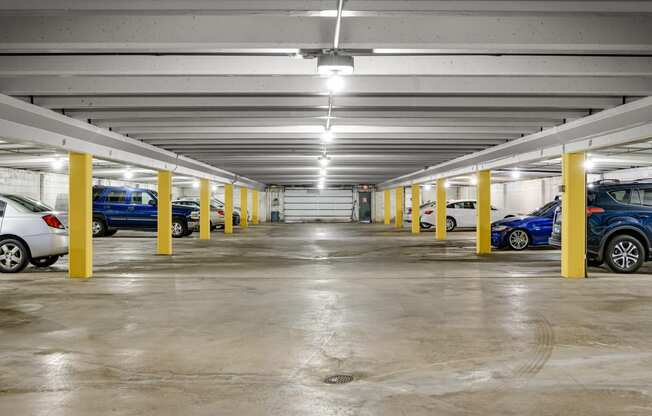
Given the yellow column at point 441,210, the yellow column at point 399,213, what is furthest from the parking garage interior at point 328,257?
the yellow column at point 399,213

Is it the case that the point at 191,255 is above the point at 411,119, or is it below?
below

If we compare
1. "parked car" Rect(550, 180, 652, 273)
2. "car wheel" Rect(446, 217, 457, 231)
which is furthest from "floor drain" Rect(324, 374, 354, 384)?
"car wheel" Rect(446, 217, 457, 231)

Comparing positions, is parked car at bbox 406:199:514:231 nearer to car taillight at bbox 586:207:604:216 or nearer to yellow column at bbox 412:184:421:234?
yellow column at bbox 412:184:421:234

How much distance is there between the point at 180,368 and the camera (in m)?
4.37

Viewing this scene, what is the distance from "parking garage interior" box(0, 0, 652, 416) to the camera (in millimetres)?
4020

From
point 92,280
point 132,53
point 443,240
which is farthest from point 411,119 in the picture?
point 443,240

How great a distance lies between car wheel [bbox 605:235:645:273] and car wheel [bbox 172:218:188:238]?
1505cm

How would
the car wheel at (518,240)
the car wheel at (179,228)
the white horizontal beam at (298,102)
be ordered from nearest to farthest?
the white horizontal beam at (298,102), the car wheel at (518,240), the car wheel at (179,228)

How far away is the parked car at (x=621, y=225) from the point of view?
10289 millimetres

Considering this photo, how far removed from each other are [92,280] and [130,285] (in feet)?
3.41

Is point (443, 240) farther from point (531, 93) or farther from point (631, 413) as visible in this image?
point (631, 413)

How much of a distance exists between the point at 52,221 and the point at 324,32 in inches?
298

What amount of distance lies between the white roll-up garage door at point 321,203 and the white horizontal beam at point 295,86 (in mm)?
33797

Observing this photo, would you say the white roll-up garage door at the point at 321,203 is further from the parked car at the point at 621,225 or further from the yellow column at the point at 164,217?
the parked car at the point at 621,225
